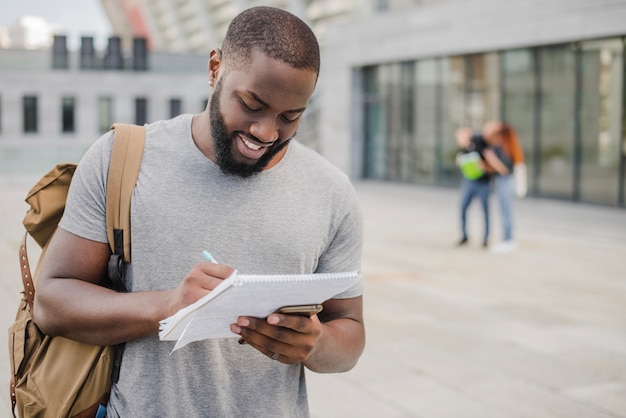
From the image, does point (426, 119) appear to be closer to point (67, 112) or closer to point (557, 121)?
point (557, 121)

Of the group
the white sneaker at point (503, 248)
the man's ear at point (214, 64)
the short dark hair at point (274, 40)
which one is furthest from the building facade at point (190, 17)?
the short dark hair at point (274, 40)

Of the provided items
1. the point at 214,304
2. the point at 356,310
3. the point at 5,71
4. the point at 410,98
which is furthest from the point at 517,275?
the point at 5,71

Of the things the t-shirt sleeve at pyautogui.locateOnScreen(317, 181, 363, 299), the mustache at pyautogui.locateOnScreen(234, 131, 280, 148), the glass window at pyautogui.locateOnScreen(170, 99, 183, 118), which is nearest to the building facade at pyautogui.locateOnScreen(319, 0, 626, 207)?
the t-shirt sleeve at pyautogui.locateOnScreen(317, 181, 363, 299)

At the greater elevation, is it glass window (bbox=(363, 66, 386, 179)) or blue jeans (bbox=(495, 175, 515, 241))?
glass window (bbox=(363, 66, 386, 179))

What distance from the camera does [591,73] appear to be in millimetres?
17609

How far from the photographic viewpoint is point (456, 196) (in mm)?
20219

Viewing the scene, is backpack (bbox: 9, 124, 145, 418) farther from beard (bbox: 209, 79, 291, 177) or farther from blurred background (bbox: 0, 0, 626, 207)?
blurred background (bbox: 0, 0, 626, 207)

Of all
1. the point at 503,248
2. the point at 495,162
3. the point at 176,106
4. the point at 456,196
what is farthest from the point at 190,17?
the point at 503,248

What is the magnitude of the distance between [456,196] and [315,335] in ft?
61.8

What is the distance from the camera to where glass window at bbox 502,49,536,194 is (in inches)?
758

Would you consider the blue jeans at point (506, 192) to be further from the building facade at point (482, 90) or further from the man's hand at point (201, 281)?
the man's hand at point (201, 281)

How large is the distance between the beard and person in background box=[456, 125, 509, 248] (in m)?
9.91

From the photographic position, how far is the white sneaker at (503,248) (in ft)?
37.0

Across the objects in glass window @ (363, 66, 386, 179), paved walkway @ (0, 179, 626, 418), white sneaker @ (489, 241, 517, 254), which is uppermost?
glass window @ (363, 66, 386, 179)
